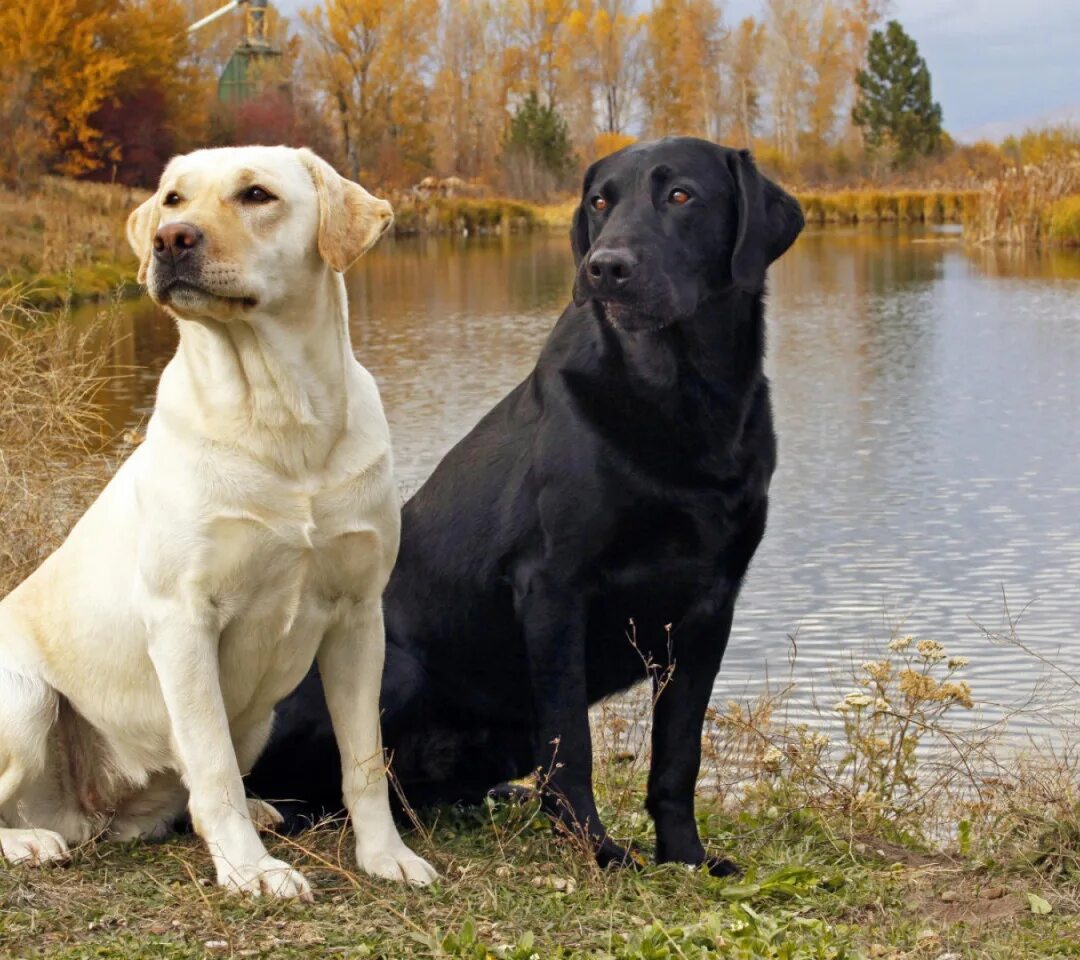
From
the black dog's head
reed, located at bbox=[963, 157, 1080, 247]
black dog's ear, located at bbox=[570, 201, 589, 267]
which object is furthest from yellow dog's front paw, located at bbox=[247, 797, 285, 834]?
reed, located at bbox=[963, 157, 1080, 247]

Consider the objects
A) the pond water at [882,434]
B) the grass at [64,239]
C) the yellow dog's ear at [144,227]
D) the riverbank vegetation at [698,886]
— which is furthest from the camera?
the grass at [64,239]

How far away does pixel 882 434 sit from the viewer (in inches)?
572

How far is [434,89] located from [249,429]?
8660 cm

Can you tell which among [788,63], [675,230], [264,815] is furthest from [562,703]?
[788,63]

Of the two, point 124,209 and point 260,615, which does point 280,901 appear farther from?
point 124,209

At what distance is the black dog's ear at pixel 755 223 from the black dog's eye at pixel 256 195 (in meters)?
1.20

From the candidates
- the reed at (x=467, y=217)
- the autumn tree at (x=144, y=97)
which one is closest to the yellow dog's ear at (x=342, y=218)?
the autumn tree at (x=144, y=97)

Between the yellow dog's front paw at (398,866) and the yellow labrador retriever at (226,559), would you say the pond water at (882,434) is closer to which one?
the yellow dog's front paw at (398,866)

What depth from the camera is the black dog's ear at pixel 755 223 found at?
4.19 meters

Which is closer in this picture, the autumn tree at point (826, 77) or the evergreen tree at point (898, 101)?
the evergreen tree at point (898, 101)

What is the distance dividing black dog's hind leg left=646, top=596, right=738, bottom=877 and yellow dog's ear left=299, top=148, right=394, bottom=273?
1301 mm

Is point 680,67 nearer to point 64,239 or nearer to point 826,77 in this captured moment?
point 826,77

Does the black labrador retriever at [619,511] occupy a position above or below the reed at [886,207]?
below

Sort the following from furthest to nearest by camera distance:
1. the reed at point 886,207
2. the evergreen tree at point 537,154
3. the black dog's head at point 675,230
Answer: the evergreen tree at point 537,154
the reed at point 886,207
the black dog's head at point 675,230
